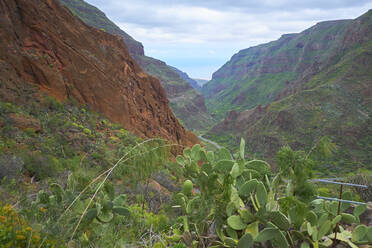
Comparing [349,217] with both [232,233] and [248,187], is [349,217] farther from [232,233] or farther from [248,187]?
[232,233]

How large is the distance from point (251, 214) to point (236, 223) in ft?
0.56

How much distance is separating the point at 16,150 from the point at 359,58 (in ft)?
215

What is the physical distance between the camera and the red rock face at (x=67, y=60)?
52.7ft

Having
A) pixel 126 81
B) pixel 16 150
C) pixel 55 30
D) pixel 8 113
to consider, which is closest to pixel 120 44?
pixel 126 81

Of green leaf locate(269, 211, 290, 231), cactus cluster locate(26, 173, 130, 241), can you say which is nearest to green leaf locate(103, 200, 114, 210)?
cactus cluster locate(26, 173, 130, 241)

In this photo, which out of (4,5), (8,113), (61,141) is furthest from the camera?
(4,5)

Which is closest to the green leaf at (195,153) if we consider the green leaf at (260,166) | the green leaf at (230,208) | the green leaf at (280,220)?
the green leaf at (260,166)

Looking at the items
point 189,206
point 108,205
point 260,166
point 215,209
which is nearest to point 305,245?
point 215,209

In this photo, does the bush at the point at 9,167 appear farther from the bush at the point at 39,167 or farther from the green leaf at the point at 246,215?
the green leaf at the point at 246,215

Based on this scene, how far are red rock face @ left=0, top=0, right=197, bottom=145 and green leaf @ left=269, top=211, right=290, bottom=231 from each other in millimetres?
16342

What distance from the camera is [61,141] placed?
43.5 ft

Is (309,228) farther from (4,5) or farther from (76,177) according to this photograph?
(4,5)

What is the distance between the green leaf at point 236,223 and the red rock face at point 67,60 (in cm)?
1606

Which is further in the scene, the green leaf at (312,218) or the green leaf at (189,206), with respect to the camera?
the green leaf at (189,206)
